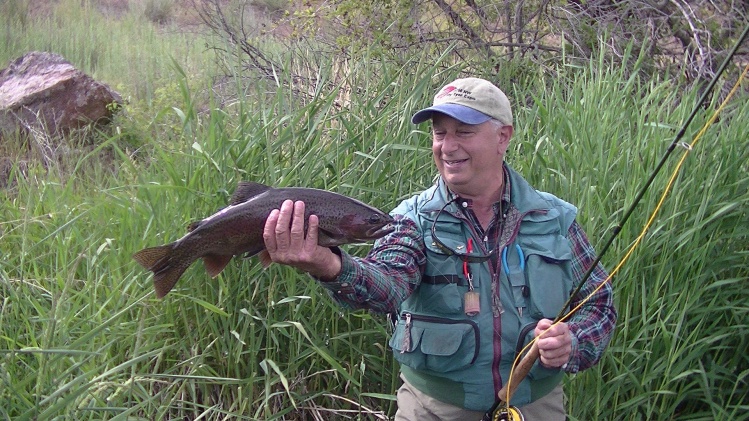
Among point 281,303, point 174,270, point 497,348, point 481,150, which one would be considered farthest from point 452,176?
point 281,303

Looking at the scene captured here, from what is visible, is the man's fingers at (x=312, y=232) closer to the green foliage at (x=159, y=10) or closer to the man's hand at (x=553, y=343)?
the man's hand at (x=553, y=343)

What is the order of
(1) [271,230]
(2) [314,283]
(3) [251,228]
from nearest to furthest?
(1) [271,230] → (3) [251,228] → (2) [314,283]

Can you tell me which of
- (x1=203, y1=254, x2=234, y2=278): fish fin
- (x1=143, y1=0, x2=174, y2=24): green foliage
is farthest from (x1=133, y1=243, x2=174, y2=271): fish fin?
(x1=143, y1=0, x2=174, y2=24): green foliage

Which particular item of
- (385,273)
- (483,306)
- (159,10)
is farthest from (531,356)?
(159,10)

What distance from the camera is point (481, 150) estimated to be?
8.99 feet

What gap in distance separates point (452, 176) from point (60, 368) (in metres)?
1.46

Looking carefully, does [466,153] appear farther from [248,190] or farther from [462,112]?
[248,190]

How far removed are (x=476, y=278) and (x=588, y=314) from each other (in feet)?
1.39

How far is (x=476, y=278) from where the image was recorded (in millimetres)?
2688

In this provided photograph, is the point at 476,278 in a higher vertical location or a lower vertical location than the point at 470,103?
lower

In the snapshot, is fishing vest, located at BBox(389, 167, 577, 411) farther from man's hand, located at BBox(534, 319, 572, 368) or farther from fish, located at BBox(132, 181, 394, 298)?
fish, located at BBox(132, 181, 394, 298)

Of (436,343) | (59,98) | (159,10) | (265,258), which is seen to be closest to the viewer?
(265,258)

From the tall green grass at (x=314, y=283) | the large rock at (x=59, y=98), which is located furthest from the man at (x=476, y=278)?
the large rock at (x=59, y=98)

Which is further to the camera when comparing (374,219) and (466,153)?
(466,153)
